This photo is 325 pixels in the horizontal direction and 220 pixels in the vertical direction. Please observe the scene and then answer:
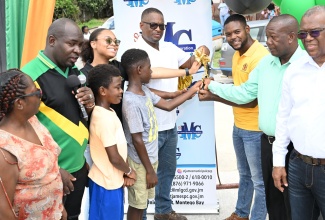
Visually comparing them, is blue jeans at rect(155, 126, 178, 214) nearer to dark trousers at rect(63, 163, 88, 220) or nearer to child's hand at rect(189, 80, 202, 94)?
child's hand at rect(189, 80, 202, 94)

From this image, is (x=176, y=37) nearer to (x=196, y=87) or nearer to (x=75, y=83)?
(x=196, y=87)

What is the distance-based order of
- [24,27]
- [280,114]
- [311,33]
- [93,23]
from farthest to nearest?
[93,23] < [24,27] < [280,114] < [311,33]

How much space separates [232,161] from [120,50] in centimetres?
249

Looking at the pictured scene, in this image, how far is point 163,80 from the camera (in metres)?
3.92

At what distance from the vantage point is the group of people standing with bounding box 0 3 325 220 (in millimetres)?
2387

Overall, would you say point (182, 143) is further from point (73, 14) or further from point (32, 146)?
point (73, 14)

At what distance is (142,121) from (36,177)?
119 centimetres

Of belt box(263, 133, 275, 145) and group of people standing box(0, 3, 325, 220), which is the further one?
belt box(263, 133, 275, 145)

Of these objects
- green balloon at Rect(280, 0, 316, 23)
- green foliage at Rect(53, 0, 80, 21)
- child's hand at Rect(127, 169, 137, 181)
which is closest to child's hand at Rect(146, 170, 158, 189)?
child's hand at Rect(127, 169, 137, 181)

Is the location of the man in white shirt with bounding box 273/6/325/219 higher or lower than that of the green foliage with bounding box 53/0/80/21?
lower

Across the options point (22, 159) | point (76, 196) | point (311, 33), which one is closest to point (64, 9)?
point (76, 196)

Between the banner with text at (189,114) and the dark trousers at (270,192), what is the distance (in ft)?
2.81

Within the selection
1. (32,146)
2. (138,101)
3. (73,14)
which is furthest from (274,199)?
(73,14)

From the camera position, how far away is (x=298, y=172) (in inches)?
116
